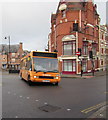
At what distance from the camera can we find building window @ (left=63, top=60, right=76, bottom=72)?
2756cm

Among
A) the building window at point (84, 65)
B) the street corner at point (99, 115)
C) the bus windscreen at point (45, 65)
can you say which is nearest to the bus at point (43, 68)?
the bus windscreen at point (45, 65)

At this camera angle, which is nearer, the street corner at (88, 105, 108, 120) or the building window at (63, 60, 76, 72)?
the street corner at (88, 105, 108, 120)

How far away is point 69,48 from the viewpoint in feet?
92.6

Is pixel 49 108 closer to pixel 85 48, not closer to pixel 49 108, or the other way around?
pixel 49 108

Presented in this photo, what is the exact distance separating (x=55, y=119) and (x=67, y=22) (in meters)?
26.2

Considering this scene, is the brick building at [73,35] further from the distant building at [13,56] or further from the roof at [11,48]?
the roof at [11,48]

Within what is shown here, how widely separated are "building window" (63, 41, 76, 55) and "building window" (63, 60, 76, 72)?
5.88 ft

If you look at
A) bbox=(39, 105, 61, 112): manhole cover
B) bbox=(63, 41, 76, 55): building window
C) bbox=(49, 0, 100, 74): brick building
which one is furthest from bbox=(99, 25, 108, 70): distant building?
bbox=(39, 105, 61, 112): manhole cover

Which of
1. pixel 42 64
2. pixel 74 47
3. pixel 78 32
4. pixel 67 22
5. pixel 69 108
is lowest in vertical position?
pixel 69 108

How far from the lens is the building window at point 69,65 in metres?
27.6

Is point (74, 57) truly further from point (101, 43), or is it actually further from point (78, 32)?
point (101, 43)

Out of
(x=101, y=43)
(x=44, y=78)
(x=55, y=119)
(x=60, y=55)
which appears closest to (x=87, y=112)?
(x=55, y=119)

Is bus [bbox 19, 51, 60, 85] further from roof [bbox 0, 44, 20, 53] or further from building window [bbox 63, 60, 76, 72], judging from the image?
roof [bbox 0, 44, 20, 53]

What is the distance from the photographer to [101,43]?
119ft
